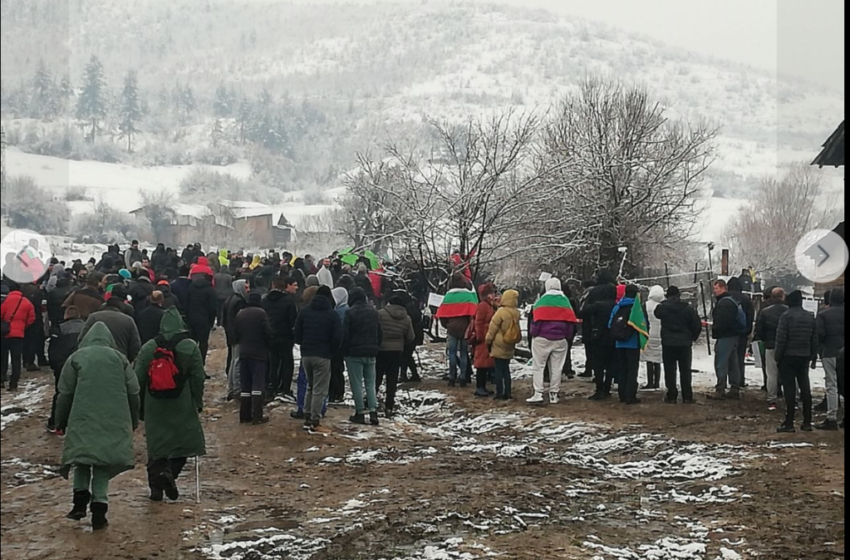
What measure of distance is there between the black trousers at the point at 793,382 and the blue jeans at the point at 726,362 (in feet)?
8.29

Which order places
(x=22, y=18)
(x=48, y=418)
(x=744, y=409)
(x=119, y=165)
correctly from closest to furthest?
(x=22, y=18) < (x=48, y=418) < (x=744, y=409) < (x=119, y=165)

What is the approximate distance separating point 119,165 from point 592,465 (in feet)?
219

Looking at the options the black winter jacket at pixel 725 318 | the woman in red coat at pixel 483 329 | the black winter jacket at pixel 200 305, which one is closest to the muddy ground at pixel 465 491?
the black winter jacket at pixel 725 318

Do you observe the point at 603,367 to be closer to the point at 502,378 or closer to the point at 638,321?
the point at 638,321

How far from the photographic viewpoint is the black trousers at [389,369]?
1280 centimetres

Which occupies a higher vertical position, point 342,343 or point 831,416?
point 342,343

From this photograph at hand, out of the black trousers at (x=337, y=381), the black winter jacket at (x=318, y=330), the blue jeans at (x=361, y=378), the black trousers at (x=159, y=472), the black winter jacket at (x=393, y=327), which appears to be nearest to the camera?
the black trousers at (x=159, y=472)

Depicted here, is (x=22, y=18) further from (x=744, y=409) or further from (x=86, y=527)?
(x=744, y=409)

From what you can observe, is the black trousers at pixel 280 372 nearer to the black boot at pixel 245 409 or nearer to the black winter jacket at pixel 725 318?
the black boot at pixel 245 409

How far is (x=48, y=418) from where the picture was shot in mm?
10312

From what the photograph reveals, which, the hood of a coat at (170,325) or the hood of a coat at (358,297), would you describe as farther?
the hood of a coat at (358,297)

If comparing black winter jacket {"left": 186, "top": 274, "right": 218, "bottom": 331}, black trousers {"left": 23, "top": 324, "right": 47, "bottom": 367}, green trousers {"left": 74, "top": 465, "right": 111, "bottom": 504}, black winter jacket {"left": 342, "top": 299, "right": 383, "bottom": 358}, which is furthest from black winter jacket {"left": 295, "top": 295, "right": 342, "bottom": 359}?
black trousers {"left": 23, "top": 324, "right": 47, "bottom": 367}

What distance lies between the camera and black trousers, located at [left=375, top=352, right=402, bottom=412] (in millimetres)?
12805

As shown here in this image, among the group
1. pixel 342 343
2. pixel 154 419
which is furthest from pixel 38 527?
pixel 342 343
